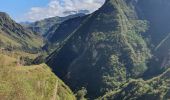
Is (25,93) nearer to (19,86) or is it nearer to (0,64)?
(19,86)

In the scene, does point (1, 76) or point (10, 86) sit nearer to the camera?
point (10, 86)

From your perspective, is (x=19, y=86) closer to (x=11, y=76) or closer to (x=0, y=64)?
(x=11, y=76)

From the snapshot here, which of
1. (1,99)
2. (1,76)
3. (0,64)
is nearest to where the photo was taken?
(1,99)

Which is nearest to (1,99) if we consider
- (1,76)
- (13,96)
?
(13,96)

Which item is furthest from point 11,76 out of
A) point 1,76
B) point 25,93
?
point 25,93

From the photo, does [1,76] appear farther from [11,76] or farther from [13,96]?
[13,96]

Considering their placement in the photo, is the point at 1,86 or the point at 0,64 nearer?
the point at 1,86

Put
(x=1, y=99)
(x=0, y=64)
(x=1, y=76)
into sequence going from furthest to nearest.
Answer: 1. (x=0, y=64)
2. (x=1, y=76)
3. (x=1, y=99)

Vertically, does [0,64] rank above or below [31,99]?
above

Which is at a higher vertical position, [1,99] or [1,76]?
[1,76]
